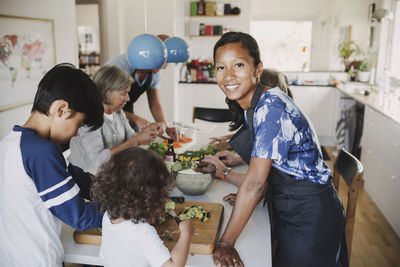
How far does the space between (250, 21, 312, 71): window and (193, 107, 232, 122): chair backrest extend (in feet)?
13.9

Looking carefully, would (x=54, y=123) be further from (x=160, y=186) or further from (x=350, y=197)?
(x=350, y=197)

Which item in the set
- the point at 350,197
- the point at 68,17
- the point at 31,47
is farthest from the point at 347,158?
the point at 68,17

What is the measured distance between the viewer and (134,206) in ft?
3.32

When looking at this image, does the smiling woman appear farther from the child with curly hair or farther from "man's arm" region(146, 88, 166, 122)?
"man's arm" region(146, 88, 166, 122)

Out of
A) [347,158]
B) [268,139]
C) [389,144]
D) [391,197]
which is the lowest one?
[391,197]

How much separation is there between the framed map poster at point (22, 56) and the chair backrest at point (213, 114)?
1484mm

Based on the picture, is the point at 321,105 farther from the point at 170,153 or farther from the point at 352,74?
the point at 170,153

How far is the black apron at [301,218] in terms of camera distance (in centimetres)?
134

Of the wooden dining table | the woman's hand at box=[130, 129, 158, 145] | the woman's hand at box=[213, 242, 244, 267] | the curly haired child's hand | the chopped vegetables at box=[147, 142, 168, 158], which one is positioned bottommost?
the wooden dining table

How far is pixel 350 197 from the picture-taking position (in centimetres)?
157

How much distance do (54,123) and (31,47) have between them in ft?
7.60

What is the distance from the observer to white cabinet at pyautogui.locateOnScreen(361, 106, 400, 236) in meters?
2.88

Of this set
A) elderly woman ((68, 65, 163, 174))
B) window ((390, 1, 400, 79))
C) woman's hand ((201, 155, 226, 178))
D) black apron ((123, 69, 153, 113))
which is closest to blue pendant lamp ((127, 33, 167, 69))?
elderly woman ((68, 65, 163, 174))

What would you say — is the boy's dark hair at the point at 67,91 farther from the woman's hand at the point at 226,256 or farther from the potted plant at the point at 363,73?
the potted plant at the point at 363,73
